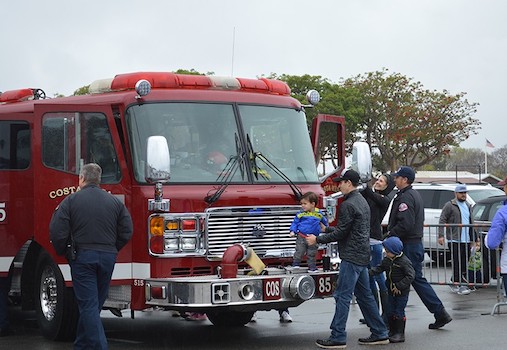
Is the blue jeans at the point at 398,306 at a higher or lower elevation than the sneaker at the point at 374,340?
higher

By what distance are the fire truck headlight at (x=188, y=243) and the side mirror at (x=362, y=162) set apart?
229 cm


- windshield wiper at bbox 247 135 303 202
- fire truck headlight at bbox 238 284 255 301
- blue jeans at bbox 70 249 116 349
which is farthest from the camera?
windshield wiper at bbox 247 135 303 202

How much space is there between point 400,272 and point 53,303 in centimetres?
381

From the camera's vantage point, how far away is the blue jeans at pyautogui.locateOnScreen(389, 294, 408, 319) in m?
11.4

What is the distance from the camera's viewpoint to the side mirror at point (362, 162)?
11984mm

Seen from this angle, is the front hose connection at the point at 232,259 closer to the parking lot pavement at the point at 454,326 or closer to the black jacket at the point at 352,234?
the black jacket at the point at 352,234

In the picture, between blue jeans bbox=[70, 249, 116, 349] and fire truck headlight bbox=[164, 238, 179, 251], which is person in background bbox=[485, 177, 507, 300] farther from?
blue jeans bbox=[70, 249, 116, 349]

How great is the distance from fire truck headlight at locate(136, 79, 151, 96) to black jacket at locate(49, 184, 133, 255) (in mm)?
1655

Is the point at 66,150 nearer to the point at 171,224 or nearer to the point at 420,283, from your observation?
the point at 171,224

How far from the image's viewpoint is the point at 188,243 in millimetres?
10766

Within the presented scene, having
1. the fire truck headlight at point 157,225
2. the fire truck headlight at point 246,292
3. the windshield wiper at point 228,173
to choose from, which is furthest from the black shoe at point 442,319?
the fire truck headlight at point 157,225

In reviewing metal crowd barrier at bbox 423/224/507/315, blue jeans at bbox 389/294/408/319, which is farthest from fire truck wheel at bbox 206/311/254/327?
metal crowd barrier at bbox 423/224/507/315

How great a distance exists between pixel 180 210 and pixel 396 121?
49.2 metres

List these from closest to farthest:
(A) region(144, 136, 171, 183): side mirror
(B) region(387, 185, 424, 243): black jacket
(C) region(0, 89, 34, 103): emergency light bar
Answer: (A) region(144, 136, 171, 183): side mirror
(B) region(387, 185, 424, 243): black jacket
(C) region(0, 89, 34, 103): emergency light bar
